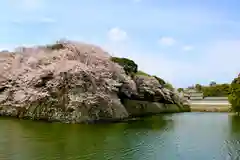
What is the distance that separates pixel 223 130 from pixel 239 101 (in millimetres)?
9826

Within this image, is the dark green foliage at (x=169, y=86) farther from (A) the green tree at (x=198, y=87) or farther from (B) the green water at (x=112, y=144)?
(B) the green water at (x=112, y=144)

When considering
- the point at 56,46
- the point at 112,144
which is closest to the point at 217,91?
the point at 56,46

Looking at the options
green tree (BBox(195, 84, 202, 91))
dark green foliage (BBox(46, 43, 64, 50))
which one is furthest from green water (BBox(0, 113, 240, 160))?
green tree (BBox(195, 84, 202, 91))

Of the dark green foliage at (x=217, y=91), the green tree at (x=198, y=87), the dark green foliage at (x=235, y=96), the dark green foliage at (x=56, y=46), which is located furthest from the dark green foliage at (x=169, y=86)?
the green tree at (x=198, y=87)

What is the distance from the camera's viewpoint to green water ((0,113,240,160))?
1134 centimetres

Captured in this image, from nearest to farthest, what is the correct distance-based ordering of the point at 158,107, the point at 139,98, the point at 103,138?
the point at 103,138
the point at 139,98
the point at 158,107

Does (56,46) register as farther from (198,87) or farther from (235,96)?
(198,87)

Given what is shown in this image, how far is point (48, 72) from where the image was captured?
22.0 m

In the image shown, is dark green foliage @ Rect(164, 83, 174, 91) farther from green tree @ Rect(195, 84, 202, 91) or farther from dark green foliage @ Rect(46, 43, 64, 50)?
green tree @ Rect(195, 84, 202, 91)

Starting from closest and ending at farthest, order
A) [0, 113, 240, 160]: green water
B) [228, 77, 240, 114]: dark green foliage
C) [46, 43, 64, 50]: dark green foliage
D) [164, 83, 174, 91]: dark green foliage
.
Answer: [0, 113, 240, 160]: green water, [46, 43, 64, 50]: dark green foliage, [228, 77, 240, 114]: dark green foliage, [164, 83, 174, 91]: dark green foliage

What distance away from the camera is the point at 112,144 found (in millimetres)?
13445

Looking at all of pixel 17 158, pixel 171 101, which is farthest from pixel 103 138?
pixel 171 101

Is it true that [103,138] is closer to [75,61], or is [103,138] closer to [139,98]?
[75,61]

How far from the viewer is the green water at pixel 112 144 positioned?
1134 centimetres
